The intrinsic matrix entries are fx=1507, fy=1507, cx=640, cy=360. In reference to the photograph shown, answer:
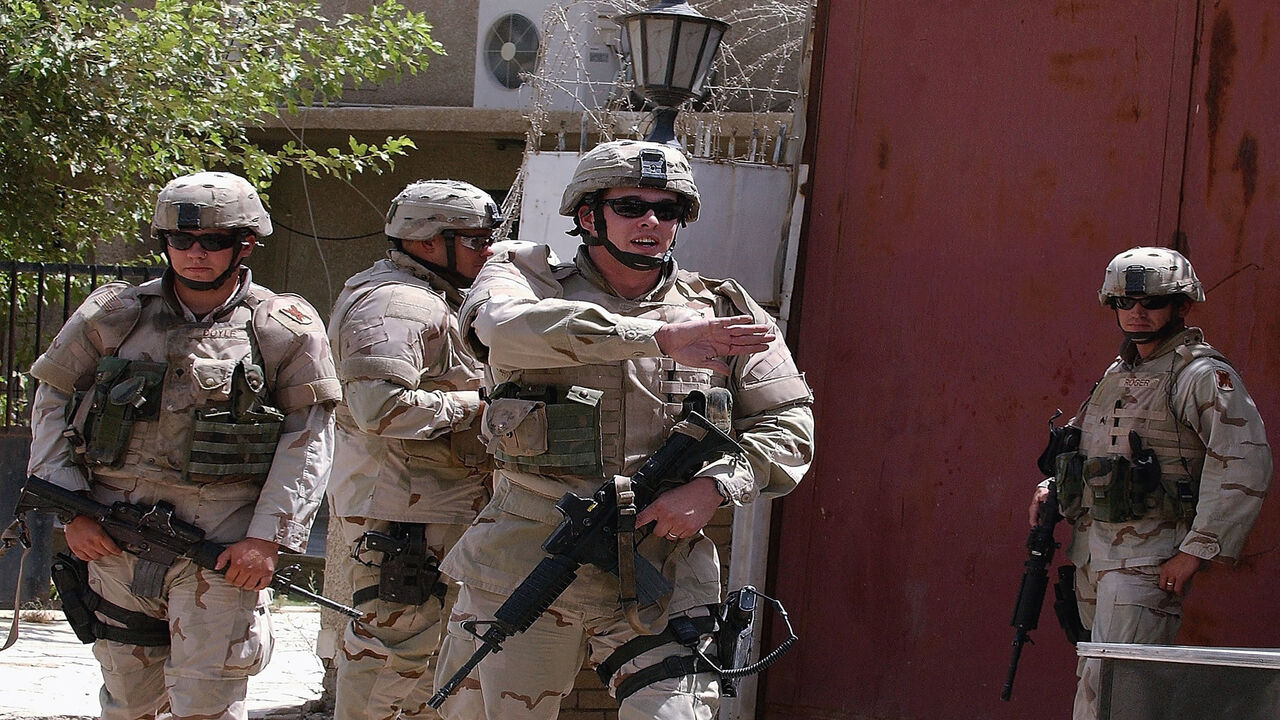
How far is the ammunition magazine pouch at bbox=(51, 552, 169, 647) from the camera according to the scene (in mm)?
4371

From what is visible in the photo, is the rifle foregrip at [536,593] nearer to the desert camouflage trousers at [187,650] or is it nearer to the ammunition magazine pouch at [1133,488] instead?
the desert camouflage trousers at [187,650]

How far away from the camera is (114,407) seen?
4.27 m

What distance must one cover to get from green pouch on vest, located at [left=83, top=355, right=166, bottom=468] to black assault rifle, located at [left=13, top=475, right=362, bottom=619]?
0.44ft

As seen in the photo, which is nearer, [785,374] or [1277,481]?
[785,374]

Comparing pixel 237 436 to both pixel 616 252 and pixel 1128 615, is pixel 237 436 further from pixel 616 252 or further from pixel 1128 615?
pixel 1128 615

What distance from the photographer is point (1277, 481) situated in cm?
504

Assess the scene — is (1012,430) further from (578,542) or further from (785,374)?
(578,542)

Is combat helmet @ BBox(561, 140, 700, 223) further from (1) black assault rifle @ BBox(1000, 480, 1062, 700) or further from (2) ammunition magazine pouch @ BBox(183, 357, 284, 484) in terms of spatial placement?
(1) black assault rifle @ BBox(1000, 480, 1062, 700)

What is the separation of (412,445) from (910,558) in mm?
1987

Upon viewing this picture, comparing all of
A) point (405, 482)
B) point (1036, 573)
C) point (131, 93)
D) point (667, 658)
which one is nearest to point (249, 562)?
point (405, 482)

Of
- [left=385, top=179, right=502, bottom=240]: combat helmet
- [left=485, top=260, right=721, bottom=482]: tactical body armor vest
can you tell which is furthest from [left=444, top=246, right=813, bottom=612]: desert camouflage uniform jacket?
[left=385, top=179, right=502, bottom=240]: combat helmet

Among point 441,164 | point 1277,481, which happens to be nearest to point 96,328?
point 1277,481

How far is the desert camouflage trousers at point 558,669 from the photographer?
3.64m

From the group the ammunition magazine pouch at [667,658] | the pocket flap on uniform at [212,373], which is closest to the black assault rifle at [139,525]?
the pocket flap on uniform at [212,373]
